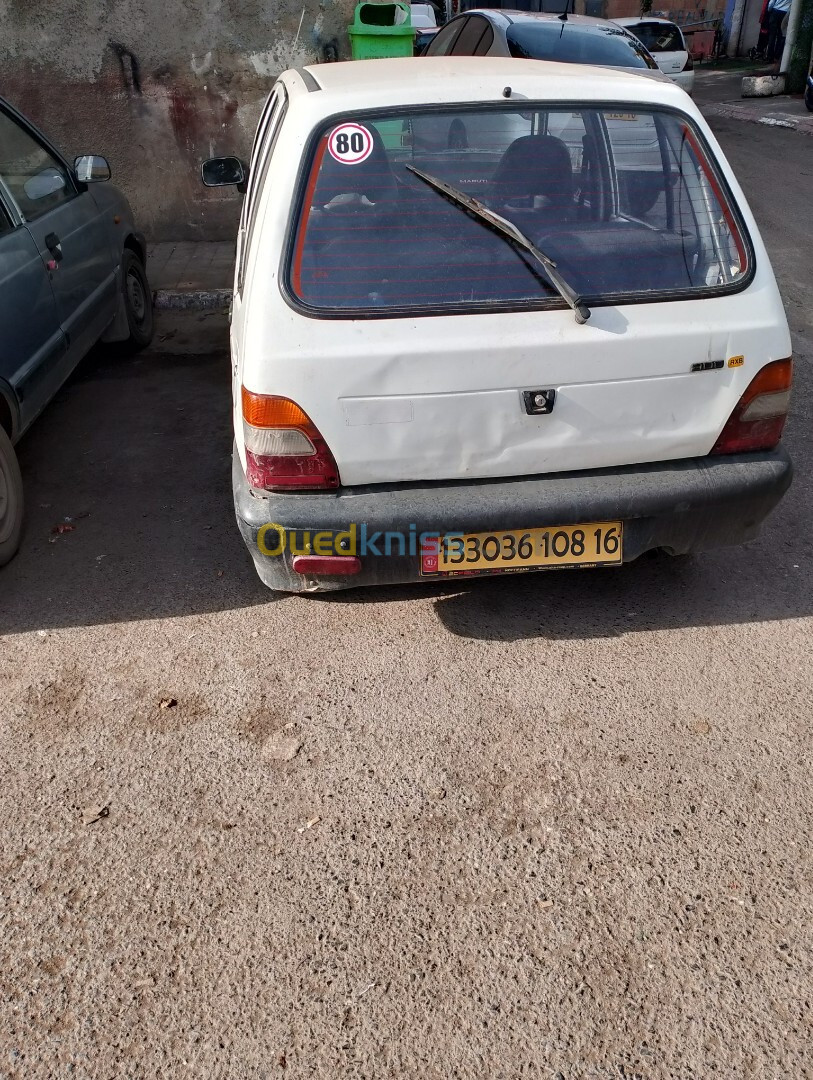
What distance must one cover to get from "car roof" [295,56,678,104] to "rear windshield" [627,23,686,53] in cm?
1663

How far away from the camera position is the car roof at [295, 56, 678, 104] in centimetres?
276

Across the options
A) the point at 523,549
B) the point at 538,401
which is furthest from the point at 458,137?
the point at 523,549

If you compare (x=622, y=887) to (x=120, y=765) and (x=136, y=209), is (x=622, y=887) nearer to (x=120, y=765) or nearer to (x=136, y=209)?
(x=120, y=765)

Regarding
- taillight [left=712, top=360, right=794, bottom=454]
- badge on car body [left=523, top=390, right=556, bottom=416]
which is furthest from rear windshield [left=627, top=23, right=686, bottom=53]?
badge on car body [left=523, top=390, right=556, bottom=416]

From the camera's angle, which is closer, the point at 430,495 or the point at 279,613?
the point at 430,495

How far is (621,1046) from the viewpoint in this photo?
6.59 ft

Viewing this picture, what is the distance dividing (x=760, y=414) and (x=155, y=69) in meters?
6.85

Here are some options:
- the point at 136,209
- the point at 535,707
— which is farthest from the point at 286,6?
the point at 535,707

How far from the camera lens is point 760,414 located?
301cm

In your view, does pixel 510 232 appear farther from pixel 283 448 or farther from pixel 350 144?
pixel 283 448

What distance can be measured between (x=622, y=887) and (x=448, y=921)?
473 millimetres

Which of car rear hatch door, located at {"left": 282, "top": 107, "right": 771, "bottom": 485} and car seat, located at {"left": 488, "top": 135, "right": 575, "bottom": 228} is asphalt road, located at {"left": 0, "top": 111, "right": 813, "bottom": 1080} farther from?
car seat, located at {"left": 488, "top": 135, "right": 575, "bottom": 228}

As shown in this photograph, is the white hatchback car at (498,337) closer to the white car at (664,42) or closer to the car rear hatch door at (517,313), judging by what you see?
the car rear hatch door at (517,313)

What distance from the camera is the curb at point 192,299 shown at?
277 inches
